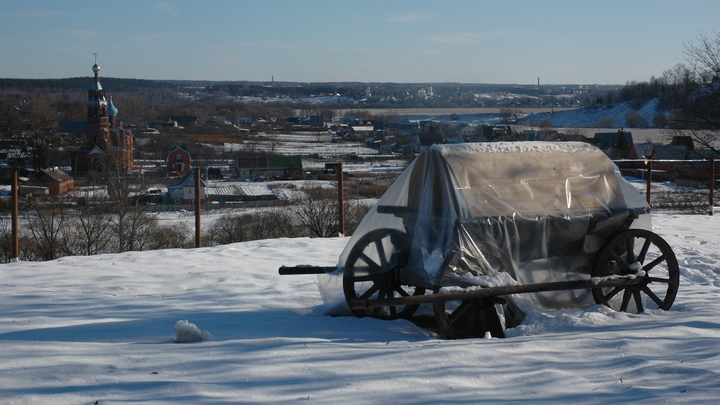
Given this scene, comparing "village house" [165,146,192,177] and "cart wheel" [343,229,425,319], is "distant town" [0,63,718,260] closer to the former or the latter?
"village house" [165,146,192,177]

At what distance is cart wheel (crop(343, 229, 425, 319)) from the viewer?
612 centimetres

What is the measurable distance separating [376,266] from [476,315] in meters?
0.98

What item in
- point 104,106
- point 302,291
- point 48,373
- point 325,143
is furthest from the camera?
point 325,143

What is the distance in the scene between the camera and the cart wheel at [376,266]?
612 cm

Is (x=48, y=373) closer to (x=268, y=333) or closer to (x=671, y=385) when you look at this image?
(x=268, y=333)

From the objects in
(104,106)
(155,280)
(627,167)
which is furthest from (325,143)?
(155,280)

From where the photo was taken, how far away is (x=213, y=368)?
4164 millimetres

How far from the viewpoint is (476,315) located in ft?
18.7

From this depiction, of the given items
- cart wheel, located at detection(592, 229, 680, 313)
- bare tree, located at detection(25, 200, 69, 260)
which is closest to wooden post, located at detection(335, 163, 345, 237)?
bare tree, located at detection(25, 200, 69, 260)

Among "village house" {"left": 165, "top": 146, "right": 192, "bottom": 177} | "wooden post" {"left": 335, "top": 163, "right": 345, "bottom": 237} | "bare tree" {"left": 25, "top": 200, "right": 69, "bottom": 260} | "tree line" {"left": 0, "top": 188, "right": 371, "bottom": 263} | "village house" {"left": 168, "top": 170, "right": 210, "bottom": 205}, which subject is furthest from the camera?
"village house" {"left": 165, "top": 146, "right": 192, "bottom": 177}

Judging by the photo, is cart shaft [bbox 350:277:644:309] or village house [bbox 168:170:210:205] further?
village house [bbox 168:170:210:205]

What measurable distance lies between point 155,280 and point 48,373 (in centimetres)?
396

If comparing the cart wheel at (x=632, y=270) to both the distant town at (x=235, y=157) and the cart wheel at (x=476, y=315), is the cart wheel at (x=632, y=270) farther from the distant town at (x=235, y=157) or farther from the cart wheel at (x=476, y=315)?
the distant town at (x=235, y=157)

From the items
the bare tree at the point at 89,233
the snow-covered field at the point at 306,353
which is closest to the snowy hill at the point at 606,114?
the bare tree at the point at 89,233
